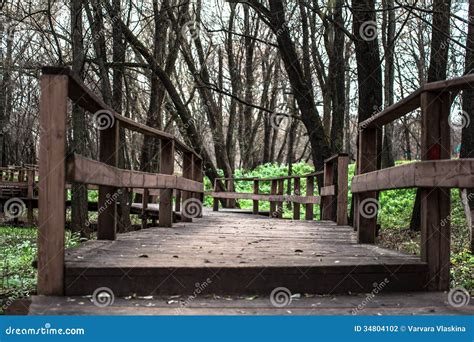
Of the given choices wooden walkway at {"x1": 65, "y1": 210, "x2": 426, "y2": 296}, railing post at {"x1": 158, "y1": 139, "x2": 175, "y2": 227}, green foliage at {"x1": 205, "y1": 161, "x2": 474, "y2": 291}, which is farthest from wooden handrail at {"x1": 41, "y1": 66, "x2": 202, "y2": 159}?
green foliage at {"x1": 205, "y1": 161, "x2": 474, "y2": 291}

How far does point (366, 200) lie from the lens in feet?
19.0

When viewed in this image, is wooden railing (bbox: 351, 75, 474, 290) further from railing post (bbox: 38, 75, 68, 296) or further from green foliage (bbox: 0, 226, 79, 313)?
green foliage (bbox: 0, 226, 79, 313)

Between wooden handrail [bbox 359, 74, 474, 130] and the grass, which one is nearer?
wooden handrail [bbox 359, 74, 474, 130]

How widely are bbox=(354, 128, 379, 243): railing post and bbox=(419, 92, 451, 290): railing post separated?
5.29 ft

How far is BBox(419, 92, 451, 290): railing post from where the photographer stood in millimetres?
4074

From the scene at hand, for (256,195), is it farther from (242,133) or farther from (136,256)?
(242,133)

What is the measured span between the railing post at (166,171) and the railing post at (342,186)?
Result: 257cm

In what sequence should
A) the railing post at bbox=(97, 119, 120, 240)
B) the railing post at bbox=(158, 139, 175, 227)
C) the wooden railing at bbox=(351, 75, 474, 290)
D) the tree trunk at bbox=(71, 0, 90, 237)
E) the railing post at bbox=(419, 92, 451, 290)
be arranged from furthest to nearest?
the tree trunk at bbox=(71, 0, 90, 237) → the railing post at bbox=(158, 139, 175, 227) → the railing post at bbox=(97, 119, 120, 240) → the railing post at bbox=(419, 92, 451, 290) → the wooden railing at bbox=(351, 75, 474, 290)

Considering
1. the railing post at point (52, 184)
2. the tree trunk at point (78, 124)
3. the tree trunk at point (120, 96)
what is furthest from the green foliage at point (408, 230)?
the tree trunk at point (78, 124)

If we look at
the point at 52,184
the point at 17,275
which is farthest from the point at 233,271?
the point at 17,275

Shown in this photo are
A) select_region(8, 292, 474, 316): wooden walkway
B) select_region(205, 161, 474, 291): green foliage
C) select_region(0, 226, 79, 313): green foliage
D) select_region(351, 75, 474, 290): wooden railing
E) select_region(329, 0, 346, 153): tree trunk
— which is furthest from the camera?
select_region(329, 0, 346, 153): tree trunk

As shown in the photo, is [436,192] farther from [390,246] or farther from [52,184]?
[390,246]

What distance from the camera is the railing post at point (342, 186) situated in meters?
8.33

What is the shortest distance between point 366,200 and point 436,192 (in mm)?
1684
